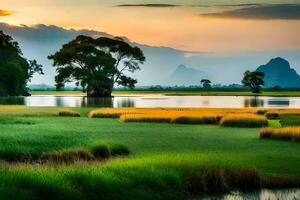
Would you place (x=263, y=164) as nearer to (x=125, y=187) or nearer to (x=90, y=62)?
(x=125, y=187)

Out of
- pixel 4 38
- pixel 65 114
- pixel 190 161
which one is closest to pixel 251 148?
pixel 190 161

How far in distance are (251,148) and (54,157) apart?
10435mm

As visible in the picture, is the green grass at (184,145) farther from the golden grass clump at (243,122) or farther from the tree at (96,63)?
the tree at (96,63)

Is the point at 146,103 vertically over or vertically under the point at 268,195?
over

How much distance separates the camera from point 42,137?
30.1 meters

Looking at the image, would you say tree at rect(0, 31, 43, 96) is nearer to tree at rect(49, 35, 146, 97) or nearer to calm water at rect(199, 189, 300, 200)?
tree at rect(49, 35, 146, 97)

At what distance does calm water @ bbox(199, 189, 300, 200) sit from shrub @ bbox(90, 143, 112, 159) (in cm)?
860

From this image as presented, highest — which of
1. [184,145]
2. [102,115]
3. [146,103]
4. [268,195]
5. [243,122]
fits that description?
[146,103]

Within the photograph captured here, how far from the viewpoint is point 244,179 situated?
63.9 ft

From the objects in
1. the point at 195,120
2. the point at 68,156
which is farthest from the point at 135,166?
the point at 195,120

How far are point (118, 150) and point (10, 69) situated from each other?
104188 mm

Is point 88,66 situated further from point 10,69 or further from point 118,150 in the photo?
point 118,150

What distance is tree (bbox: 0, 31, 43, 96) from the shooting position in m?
126

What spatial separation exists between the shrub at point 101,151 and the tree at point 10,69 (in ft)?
335
